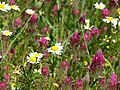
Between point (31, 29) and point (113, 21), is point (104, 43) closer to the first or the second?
point (113, 21)

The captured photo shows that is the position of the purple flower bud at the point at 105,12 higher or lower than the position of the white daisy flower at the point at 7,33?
higher

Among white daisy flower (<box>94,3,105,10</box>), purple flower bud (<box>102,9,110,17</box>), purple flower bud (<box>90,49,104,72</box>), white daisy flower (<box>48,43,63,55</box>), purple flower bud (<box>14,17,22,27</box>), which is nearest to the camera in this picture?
purple flower bud (<box>90,49,104,72</box>)

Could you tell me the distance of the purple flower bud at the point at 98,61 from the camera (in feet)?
7.79

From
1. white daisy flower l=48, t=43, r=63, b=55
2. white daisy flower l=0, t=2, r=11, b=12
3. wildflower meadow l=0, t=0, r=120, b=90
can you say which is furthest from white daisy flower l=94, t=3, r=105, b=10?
white daisy flower l=48, t=43, r=63, b=55

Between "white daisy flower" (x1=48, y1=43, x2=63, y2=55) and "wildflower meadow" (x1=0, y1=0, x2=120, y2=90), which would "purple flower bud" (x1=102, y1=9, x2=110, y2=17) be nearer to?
"wildflower meadow" (x1=0, y1=0, x2=120, y2=90)

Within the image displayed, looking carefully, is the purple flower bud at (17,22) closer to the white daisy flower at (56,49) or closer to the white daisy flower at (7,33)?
the white daisy flower at (7,33)

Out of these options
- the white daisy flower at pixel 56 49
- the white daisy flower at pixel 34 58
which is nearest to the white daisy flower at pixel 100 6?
the white daisy flower at pixel 56 49

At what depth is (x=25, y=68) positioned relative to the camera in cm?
271

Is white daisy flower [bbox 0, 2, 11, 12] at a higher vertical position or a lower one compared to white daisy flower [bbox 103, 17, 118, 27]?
higher

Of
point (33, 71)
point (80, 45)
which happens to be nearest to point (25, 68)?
point (33, 71)

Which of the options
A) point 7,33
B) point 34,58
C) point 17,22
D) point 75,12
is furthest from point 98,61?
point 75,12

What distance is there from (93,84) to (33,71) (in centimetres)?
36

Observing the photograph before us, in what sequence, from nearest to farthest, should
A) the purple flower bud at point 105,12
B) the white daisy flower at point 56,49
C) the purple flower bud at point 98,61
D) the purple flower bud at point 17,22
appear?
the purple flower bud at point 98,61 → the white daisy flower at point 56,49 → the purple flower bud at point 17,22 → the purple flower bud at point 105,12

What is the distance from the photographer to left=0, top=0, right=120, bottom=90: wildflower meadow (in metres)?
2.53
